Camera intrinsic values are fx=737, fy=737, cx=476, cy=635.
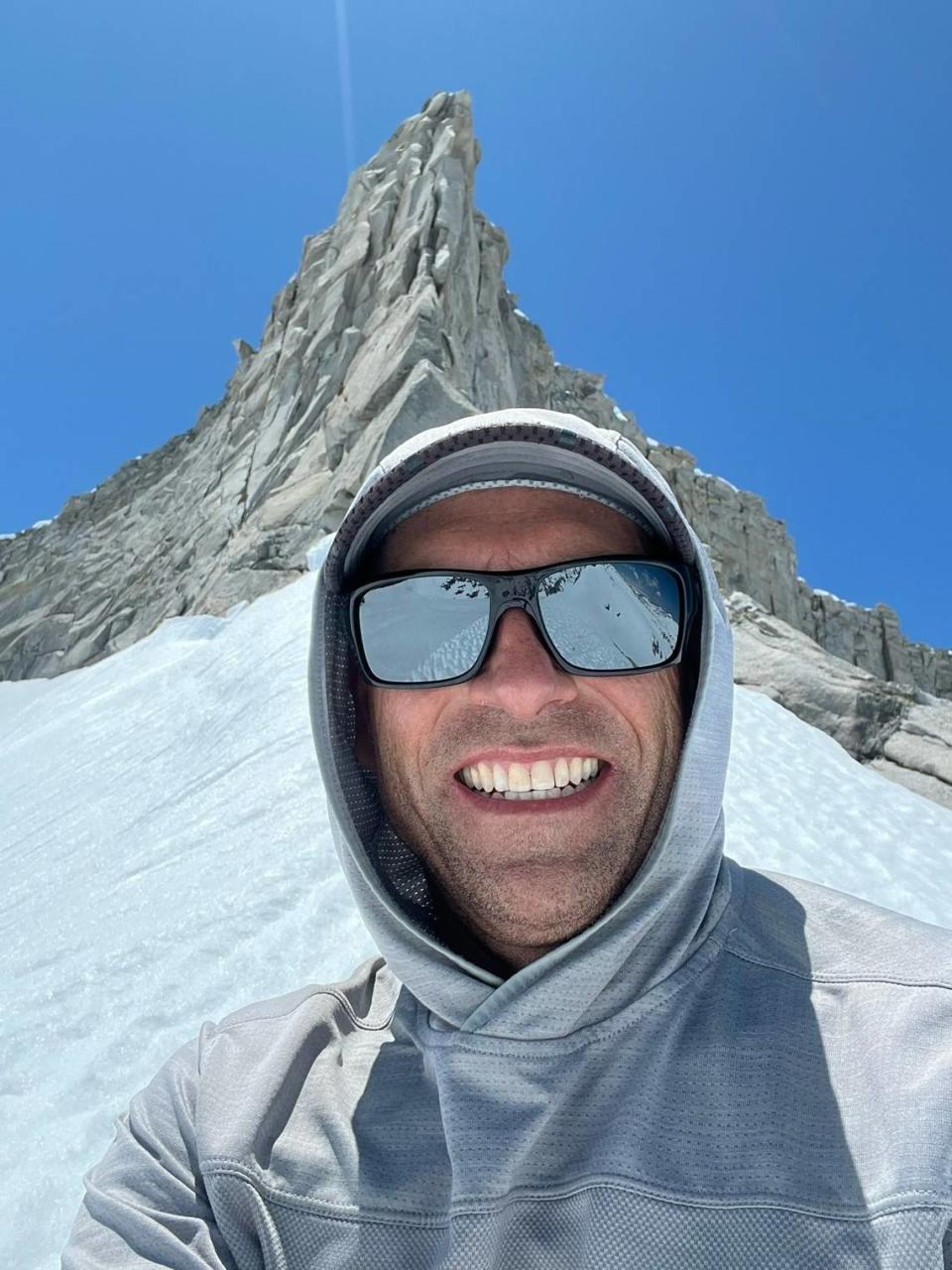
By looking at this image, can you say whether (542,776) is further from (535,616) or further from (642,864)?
(535,616)

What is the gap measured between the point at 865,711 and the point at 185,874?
8.73 metres

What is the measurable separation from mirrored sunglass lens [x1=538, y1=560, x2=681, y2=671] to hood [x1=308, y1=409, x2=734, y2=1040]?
4.1 inches

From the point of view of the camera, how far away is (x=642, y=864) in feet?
5.84

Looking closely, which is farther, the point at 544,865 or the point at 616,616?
the point at 616,616

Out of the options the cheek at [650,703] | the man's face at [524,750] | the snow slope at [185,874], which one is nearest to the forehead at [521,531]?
the man's face at [524,750]

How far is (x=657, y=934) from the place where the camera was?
1.63 metres

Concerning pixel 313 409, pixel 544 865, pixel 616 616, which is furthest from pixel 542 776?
pixel 313 409

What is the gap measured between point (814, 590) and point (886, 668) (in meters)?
9.87

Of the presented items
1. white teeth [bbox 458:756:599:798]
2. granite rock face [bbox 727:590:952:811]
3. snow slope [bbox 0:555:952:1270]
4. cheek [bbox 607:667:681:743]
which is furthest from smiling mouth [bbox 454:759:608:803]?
granite rock face [bbox 727:590:952:811]

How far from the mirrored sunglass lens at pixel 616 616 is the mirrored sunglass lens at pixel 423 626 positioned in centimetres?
21

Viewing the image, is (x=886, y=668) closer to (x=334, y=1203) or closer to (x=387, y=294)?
(x=387, y=294)

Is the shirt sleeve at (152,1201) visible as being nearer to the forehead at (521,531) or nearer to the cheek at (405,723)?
the cheek at (405,723)

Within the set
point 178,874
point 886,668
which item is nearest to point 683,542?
point 178,874

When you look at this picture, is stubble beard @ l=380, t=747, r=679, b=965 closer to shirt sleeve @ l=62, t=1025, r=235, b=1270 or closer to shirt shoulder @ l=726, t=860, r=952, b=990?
shirt shoulder @ l=726, t=860, r=952, b=990
